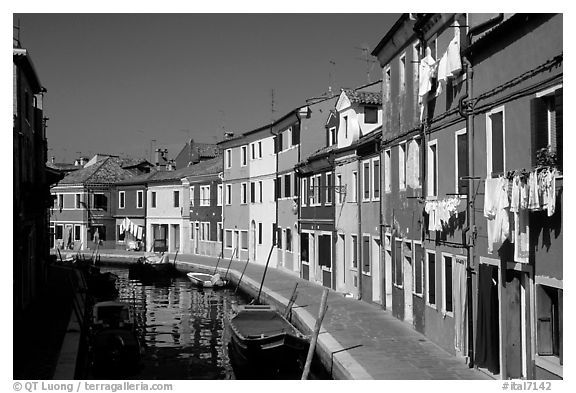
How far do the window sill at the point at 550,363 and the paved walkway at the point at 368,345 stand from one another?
1.73m

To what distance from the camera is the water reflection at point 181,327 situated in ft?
51.1

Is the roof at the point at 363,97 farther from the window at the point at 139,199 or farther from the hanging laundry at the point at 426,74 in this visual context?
the window at the point at 139,199

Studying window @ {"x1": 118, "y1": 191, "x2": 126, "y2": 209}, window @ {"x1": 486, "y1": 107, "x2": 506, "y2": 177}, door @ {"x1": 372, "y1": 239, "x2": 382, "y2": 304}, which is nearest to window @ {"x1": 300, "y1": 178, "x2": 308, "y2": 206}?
door @ {"x1": 372, "y1": 239, "x2": 382, "y2": 304}

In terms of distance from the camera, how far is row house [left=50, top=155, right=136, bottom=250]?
4719 cm

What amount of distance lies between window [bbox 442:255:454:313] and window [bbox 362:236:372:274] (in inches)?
264

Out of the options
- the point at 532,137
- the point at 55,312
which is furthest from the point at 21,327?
the point at 532,137

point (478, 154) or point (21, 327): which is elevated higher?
point (478, 154)

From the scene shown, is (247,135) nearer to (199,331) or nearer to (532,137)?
(199,331)

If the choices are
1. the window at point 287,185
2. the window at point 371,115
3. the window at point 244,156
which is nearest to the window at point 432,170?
the window at point 371,115

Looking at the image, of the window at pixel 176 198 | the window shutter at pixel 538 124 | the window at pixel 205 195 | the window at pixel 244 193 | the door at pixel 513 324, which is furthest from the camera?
the window at pixel 176 198

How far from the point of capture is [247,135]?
1414 inches

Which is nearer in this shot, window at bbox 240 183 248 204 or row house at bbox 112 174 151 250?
window at bbox 240 183 248 204

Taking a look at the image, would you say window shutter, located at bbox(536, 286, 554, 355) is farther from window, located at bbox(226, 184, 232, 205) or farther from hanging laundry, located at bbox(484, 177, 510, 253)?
window, located at bbox(226, 184, 232, 205)
